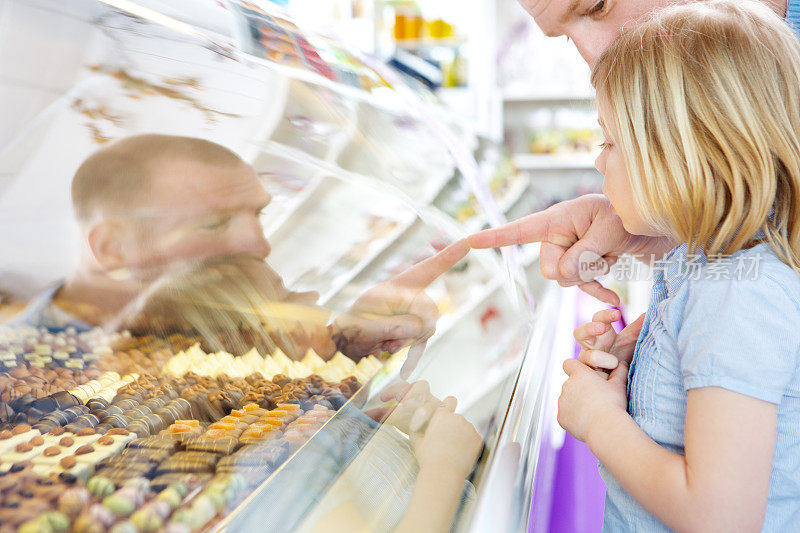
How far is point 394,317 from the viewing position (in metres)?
1.08

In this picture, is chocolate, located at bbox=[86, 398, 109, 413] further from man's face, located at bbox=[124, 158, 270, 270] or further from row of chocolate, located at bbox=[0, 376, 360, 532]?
man's face, located at bbox=[124, 158, 270, 270]

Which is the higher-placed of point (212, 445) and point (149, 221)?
point (149, 221)

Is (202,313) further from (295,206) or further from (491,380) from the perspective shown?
(491,380)

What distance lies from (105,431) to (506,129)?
5.01m

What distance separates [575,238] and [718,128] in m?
0.47

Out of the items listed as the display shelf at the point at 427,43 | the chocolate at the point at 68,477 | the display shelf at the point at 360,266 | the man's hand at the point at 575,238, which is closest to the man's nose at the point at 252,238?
the display shelf at the point at 360,266

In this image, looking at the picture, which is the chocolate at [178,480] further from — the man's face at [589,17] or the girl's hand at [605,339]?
the man's face at [589,17]

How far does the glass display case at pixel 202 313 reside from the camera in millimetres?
680

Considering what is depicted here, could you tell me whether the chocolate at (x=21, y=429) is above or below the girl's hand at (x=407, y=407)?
above

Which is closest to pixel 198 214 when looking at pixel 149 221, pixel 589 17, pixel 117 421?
pixel 149 221

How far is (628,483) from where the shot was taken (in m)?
0.82

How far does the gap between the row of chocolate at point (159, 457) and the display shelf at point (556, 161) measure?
4446 millimetres

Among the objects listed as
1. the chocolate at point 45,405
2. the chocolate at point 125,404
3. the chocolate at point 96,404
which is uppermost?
the chocolate at point 45,405

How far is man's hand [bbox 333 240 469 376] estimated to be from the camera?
988 mm
